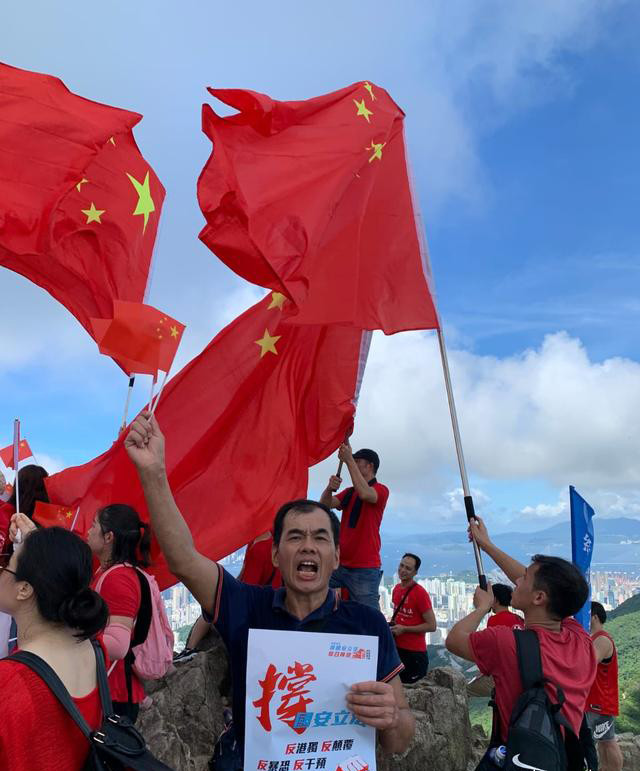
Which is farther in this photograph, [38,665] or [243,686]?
[243,686]

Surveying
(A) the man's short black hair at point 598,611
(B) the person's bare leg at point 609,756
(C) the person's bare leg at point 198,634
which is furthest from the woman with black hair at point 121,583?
(B) the person's bare leg at point 609,756

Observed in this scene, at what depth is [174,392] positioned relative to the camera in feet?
24.9

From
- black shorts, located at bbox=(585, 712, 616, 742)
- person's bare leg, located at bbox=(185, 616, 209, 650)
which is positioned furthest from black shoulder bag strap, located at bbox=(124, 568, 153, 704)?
black shorts, located at bbox=(585, 712, 616, 742)

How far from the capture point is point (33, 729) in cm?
224

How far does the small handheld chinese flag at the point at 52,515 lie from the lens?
250 inches

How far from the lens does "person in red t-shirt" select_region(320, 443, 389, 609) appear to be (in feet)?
27.1

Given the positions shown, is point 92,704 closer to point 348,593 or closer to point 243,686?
point 243,686

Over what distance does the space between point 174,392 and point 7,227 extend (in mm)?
2402

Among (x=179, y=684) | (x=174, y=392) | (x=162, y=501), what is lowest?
(x=179, y=684)

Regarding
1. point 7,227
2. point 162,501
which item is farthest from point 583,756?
point 7,227

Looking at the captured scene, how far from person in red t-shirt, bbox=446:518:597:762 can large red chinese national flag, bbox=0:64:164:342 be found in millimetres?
4754

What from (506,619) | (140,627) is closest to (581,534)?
(506,619)

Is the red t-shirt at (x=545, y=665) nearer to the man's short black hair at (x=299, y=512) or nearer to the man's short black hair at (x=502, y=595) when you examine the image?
the man's short black hair at (x=299, y=512)

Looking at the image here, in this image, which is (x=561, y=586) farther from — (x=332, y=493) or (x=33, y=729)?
(x=332, y=493)
